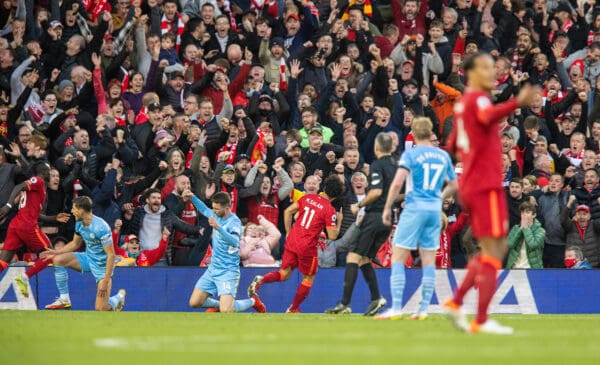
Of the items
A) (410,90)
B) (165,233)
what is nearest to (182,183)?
(165,233)

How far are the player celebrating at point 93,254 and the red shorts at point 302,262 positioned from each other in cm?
253

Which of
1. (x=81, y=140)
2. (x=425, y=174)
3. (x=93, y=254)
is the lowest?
(x=93, y=254)

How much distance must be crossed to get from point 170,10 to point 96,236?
6.71 metres

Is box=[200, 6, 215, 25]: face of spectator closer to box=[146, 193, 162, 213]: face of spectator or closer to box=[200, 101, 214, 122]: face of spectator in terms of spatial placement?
box=[200, 101, 214, 122]: face of spectator

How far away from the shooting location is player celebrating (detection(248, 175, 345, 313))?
52.6ft

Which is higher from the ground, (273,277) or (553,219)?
(553,219)

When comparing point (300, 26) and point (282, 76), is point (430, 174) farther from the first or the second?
point (300, 26)

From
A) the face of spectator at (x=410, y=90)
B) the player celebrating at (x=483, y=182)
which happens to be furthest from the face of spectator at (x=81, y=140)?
the player celebrating at (x=483, y=182)

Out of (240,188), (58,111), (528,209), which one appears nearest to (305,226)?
(240,188)

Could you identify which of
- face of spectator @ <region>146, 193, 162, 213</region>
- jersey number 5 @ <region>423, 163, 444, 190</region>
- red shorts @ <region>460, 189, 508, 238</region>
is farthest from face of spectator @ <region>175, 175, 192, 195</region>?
red shorts @ <region>460, 189, 508, 238</region>

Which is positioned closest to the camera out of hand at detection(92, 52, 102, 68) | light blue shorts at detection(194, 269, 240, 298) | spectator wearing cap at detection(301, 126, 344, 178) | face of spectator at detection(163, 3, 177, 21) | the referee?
the referee

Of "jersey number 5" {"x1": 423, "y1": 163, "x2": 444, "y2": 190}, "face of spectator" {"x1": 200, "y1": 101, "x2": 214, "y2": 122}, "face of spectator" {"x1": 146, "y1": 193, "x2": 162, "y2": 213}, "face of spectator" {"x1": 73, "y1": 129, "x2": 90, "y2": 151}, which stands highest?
"face of spectator" {"x1": 200, "y1": 101, "x2": 214, "y2": 122}

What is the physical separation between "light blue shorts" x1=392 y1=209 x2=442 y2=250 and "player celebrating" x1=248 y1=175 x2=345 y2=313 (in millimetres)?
3857

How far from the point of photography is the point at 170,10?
71.5 ft
